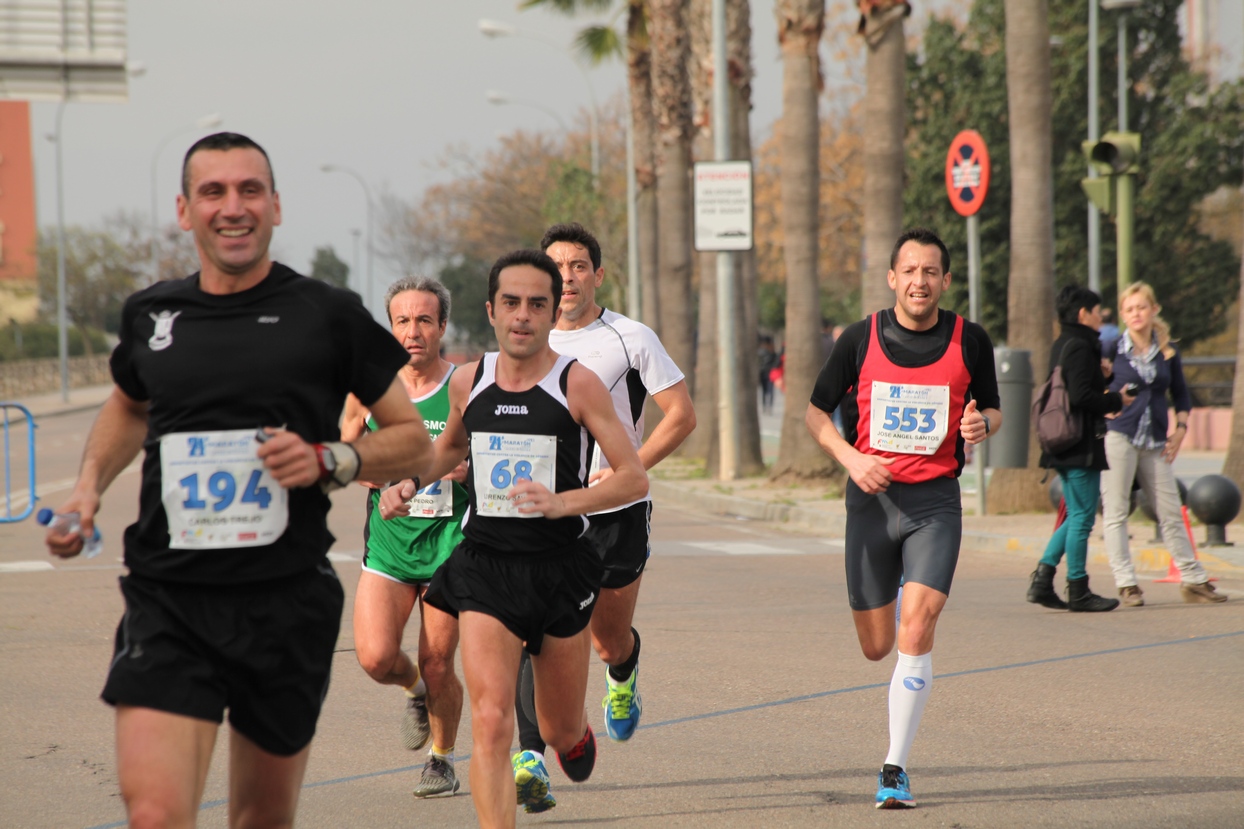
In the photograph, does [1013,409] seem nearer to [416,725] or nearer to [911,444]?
[911,444]

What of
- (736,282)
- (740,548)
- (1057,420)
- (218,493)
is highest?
(736,282)

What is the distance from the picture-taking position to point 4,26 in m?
17.2

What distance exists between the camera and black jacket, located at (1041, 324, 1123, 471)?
9.62 meters

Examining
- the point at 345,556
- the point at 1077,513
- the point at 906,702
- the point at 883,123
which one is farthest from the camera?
the point at 883,123

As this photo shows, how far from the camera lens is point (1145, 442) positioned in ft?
32.8

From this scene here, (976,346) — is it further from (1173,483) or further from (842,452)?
(1173,483)

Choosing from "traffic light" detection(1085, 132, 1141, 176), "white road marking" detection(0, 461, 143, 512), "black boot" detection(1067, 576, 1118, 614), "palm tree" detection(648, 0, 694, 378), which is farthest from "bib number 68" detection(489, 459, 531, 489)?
"palm tree" detection(648, 0, 694, 378)

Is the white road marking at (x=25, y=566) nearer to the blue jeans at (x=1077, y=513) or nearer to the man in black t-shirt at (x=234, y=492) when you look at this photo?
the blue jeans at (x=1077, y=513)

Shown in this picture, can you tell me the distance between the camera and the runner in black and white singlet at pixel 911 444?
563 cm

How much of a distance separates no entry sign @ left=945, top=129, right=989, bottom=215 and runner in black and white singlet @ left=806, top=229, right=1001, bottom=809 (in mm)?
8550

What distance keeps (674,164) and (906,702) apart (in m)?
19.8

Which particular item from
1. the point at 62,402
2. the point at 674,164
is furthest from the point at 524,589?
the point at 62,402

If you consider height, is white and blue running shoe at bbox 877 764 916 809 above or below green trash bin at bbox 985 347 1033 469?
below

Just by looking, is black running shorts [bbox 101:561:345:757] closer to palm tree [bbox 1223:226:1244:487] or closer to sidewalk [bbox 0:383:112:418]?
palm tree [bbox 1223:226:1244:487]
